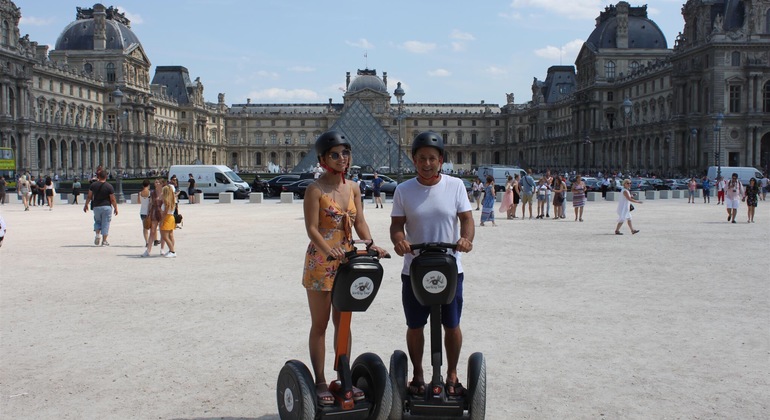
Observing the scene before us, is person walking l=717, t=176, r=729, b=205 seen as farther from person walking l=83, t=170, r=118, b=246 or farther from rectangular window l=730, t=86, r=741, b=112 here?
rectangular window l=730, t=86, r=741, b=112

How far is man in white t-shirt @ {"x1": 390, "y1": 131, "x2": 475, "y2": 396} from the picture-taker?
170 inches

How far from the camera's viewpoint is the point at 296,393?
426 cm

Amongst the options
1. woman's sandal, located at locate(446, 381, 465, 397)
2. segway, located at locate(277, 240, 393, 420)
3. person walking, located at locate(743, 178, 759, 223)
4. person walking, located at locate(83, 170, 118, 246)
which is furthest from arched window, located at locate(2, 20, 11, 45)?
woman's sandal, located at locate(446, 381, 465, 397)

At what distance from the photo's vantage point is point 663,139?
60438 mm

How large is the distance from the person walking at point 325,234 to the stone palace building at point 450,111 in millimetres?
31430

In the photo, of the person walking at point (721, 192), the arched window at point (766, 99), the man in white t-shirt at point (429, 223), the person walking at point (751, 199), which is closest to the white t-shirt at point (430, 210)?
the man in white t-shirt at point (429, 223)

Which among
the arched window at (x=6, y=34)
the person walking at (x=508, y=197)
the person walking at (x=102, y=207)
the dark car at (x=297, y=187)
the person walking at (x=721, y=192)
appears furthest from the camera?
the arched window at (x=6, y=34)

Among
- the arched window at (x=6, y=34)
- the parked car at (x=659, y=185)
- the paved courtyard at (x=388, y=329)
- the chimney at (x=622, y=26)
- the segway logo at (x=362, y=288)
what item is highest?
the chimney at (x=622, y=26)

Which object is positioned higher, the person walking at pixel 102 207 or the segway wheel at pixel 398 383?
the person walking at pixel 102 207

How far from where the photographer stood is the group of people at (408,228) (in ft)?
14.1

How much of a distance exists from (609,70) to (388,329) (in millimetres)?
75274

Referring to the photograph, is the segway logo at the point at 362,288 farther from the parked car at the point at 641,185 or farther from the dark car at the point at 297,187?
the parked car at the point at 641,185

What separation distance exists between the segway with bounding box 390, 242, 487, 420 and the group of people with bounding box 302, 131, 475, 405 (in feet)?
0.24

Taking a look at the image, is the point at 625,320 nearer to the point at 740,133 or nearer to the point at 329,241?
the point at 329,241
